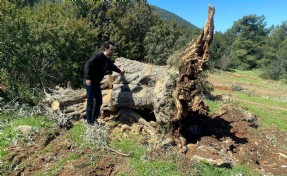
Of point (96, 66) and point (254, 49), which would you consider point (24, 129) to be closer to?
point (96, 66)

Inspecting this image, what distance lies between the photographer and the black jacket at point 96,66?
8.98 meters

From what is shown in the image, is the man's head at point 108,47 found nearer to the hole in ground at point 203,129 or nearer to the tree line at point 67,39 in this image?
the tree line at point 67,39

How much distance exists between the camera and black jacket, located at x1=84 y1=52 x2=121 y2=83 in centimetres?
898

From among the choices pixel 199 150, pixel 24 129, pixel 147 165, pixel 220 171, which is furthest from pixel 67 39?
pixel 220 171

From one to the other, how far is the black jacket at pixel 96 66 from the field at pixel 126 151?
1.31 metres

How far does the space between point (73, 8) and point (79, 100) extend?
10114mm

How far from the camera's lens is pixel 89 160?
7930mm

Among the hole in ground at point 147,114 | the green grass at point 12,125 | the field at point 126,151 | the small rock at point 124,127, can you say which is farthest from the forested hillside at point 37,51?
the hole in ground at point 147,114

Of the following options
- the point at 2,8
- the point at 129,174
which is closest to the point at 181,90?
the point at 129,174

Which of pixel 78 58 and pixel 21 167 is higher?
pixel 78 58

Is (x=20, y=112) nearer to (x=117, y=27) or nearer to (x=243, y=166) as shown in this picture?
(x=243, y=166)

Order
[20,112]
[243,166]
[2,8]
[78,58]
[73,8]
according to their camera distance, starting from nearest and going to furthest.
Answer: [243,166] → [20,112] → [2,8] → [78,58] → [73,8]

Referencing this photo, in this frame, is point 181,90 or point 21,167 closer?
point 21,167

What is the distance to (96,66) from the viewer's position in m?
9.12
